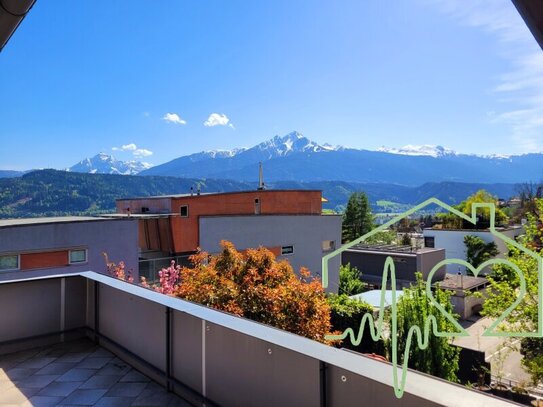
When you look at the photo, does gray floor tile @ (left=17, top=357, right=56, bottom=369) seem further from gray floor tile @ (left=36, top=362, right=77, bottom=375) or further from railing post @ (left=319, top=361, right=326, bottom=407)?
railing post @ (left=319, top=361, right=326, bottom=407)

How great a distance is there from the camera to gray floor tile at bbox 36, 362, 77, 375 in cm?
378

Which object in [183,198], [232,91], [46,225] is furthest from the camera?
[232,91]

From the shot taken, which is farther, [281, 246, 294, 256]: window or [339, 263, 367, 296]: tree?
[339, 263, 367, 296]: tree

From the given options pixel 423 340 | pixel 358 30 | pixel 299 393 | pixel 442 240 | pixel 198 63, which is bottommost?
pixel 442 240

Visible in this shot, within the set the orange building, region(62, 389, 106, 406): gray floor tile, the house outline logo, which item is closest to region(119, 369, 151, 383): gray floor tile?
region(62, 389, 106, 406): gray floor tile

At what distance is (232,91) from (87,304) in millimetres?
46605

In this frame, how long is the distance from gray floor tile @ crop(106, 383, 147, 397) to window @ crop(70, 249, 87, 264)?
12309 mm

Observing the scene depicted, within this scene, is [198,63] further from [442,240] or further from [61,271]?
[442,240]

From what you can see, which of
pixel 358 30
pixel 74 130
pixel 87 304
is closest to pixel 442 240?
pixel 358 30

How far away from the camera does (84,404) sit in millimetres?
3119

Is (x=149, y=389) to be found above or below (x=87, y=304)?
below

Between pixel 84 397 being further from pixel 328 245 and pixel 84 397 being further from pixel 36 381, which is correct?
pixel 328 245

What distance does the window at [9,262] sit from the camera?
12.9 metres

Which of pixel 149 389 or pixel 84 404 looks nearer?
pixel 84 404
